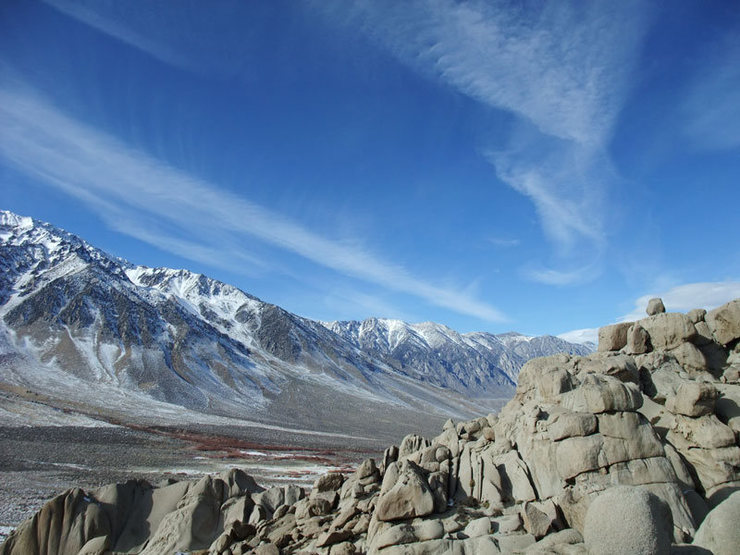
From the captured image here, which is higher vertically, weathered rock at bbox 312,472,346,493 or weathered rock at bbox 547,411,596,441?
weathered rock at bbox 547,411,596,441

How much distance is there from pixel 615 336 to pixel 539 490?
13.9 metres

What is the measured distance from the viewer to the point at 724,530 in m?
10.3

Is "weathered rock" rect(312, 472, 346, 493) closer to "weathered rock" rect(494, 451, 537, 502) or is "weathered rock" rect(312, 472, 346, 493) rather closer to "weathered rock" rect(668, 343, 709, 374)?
"weathered rock" rect(494, 451, 537, 502)

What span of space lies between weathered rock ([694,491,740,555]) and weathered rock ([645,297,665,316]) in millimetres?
18718

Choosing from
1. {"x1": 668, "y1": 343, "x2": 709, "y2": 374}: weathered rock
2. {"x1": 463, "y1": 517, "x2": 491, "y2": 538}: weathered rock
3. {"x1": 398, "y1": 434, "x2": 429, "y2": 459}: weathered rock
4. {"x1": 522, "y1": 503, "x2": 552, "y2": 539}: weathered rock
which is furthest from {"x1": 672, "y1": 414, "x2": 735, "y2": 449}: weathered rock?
{"x1": 398, "y1": 434, "x2": 429, "y2": 459}: weathered rock

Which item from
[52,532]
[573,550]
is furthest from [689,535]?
[52,532]

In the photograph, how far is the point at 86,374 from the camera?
133 m

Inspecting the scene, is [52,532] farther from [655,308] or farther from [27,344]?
[27,344]

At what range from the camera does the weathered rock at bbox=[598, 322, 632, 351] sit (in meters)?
27.2

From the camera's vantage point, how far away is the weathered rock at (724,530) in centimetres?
1020

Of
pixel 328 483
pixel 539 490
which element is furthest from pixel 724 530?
pixel 328 483

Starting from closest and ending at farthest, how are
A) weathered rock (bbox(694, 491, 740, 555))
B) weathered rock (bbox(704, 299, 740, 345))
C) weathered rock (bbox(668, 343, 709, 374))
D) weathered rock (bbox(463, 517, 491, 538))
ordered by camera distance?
weathered rock (bbox(694, 491, 740, 555)), weathered rock (bbox(463, 517, 491, 538)), weathered rock (bbox(668, 343, 709, 374)), weathered rock (bbox(704, 299, 740, 345))

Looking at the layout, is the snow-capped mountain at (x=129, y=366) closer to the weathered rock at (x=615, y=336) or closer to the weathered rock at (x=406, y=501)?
the weathered rock at (x=406, y=501)

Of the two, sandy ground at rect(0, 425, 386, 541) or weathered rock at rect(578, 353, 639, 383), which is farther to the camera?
sandy ground at rect(0, 425, 386, 541)
